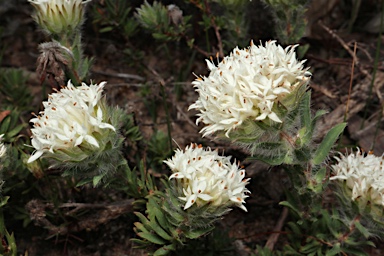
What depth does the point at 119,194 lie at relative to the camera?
347 cm

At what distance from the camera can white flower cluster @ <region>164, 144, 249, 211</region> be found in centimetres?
233

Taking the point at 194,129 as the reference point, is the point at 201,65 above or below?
above

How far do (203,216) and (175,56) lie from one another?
7.12ft

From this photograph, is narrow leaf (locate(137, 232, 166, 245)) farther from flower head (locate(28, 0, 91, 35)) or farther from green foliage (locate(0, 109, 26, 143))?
flower head (locate(28, 0, 91, 35))

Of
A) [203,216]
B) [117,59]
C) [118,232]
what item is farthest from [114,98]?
[203,216]

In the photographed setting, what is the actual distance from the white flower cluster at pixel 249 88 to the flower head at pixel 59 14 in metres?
1.10

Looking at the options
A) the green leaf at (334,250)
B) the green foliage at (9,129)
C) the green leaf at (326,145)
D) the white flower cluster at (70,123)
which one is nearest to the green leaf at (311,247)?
the green leaf at (334,250)

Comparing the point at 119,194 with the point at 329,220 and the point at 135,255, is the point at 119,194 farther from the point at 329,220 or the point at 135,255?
the point at 329,220

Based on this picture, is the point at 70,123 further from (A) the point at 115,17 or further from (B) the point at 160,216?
(A) the point at 115,17

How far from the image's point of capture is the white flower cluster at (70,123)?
2.34m

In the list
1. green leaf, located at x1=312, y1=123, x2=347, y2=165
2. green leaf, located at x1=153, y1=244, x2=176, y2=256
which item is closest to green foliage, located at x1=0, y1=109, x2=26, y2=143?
green leaf, located at x1=153, y1=244, x2=176, y2=256

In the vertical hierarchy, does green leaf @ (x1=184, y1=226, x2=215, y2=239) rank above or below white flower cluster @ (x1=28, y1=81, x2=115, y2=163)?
below

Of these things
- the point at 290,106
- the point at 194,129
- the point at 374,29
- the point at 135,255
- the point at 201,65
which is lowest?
the point at 135,255

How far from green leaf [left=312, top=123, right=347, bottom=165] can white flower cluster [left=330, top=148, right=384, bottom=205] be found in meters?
0.15
